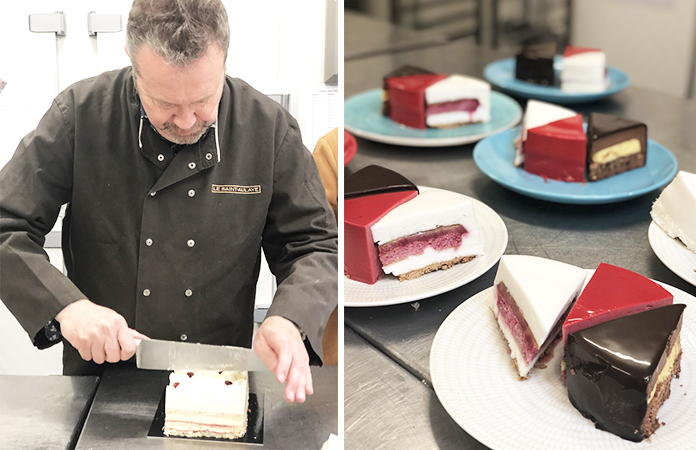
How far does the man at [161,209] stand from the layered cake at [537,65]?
1.34 meters

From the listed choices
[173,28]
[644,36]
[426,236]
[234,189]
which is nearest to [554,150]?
[426,236]

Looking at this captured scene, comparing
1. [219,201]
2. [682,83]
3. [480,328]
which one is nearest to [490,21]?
[682,83]

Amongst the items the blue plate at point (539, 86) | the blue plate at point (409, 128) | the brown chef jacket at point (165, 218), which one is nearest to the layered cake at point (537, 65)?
the blue plate at point (539, 86)

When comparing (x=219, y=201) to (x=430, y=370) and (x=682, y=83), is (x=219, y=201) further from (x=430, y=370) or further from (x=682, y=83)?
(x=682, y=83)

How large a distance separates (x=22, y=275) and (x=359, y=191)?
595 millimetres

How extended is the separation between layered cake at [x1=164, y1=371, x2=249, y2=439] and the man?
0.06m

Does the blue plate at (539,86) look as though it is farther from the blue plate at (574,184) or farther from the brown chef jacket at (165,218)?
the brown chef jacket at (165,218)

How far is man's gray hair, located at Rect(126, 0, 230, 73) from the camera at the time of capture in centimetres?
79

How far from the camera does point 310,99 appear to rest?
3.06 ft

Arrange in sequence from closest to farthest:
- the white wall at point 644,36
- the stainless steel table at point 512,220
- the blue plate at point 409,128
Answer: the stainless steel table at point 512,220, the blue plate at point 409,128, the white wall at point 644,36

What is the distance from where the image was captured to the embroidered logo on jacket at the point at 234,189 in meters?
0.88

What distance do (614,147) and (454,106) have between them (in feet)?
1.47

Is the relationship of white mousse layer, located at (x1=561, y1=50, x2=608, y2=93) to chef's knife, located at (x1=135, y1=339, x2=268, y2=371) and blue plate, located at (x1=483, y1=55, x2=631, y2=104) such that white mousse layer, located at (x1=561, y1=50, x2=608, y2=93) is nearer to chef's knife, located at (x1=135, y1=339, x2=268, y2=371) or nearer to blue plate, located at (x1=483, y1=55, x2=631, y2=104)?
blue plate, located at (x1=483, y1=55, x2=631, y2=104)

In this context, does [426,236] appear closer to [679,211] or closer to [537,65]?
[679,211]
